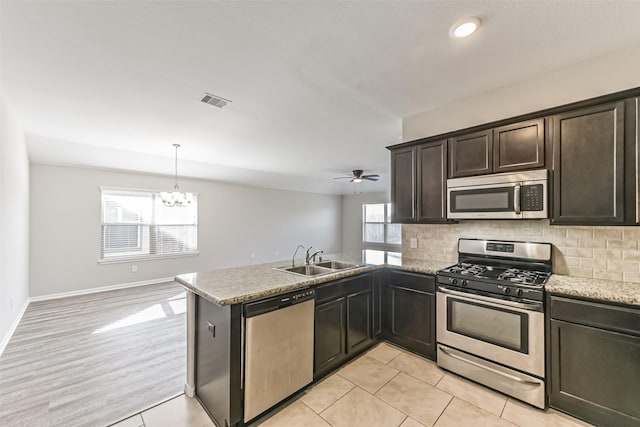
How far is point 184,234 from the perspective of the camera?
643 centimetres

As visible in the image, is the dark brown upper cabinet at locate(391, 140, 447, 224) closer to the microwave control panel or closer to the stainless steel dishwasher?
the microwave control panel

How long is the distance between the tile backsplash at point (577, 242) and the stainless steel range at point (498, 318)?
0.32ft

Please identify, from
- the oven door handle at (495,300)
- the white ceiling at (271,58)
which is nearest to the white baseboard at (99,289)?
the white ceiling at (271,58)

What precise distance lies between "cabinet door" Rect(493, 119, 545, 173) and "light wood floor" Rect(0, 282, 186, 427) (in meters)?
3.57

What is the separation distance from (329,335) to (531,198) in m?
2.15

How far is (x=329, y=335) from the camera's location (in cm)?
237

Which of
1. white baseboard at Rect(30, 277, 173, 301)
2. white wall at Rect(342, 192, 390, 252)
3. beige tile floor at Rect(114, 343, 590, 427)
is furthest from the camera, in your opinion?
white wall at Rect(342, 192, 390, 252)

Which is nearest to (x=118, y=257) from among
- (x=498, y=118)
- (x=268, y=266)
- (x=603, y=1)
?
(x=268, y=266)

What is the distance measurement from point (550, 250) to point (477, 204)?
0.71 metres

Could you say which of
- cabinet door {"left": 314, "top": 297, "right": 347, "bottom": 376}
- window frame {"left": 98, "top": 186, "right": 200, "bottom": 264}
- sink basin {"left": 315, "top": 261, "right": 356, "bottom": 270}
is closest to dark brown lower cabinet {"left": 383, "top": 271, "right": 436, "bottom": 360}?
sink basin {"left": 315, "top": 261, "right": 356, "bottom": 270}

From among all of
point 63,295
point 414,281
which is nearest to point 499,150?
point 414,281

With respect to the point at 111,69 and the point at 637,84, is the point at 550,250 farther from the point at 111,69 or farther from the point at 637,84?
the point at 111,69

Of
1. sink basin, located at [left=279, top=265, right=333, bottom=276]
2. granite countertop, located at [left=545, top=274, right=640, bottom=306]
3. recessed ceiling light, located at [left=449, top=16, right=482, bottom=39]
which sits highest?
recessed ceiling light, located at [left=449, top=16, right=482, bottom=39]

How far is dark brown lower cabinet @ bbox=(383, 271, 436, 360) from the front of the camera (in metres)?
2.60
